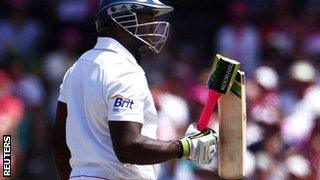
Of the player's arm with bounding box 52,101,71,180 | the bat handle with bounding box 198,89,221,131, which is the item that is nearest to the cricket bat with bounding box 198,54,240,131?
the bat handle with bounding box 198,89,221,131

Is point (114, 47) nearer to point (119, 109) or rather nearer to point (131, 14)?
point (131, 14)

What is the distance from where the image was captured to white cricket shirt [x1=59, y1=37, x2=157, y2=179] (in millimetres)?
4617

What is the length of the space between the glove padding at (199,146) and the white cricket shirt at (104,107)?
185mm

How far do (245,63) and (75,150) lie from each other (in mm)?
5995

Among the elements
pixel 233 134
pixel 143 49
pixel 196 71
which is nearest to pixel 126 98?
pixel 143 49

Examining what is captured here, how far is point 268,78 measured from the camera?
974 cm

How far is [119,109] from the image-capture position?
179 inches

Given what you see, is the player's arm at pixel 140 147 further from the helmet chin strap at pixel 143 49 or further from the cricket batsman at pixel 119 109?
the helmet chin strap at pixel 143 49

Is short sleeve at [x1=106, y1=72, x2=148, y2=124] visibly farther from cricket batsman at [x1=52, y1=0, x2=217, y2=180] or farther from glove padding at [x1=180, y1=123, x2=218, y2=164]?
glove padding at [x1=180, y1=123, x2=218, y2=164]

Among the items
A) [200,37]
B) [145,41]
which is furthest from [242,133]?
[200,37]

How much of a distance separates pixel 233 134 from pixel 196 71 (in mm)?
→ 5736

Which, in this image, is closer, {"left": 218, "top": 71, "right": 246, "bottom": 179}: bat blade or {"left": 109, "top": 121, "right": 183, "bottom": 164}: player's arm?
{"left": 109, "top": 121, "right": 183, "bottom": 164}: player's arm

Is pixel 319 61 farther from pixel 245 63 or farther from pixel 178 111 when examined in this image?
pixel 178 111

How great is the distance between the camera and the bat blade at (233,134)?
503 cm
